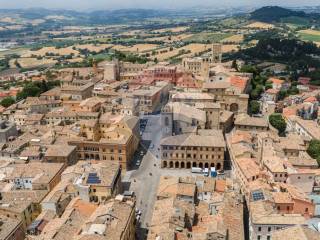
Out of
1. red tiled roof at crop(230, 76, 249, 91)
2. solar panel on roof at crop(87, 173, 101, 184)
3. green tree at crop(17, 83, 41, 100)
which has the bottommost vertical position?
green tree at crop(17, 83, 41, 100)

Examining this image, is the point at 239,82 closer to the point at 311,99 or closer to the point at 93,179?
the point at 311,99

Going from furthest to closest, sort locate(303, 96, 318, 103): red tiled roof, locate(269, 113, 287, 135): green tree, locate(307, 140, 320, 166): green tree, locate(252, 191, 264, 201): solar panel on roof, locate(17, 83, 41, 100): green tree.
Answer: locate(17, 83, 41, 100): green tree < locate(303, 96, 318, 103): red tiled roof < locate(269, 113, 287, 135): green tree < locate(307, 140, 320, 166): green tree < locate(252, 191, 264, 201): solar panel on roof

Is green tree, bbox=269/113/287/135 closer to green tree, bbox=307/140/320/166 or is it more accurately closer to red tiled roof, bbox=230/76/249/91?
green tree, bbox=307/140/320/166

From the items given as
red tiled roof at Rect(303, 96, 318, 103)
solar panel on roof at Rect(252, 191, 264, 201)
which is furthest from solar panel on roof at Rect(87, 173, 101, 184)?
red tiled roof at Rect(303, 96, 318, 103)

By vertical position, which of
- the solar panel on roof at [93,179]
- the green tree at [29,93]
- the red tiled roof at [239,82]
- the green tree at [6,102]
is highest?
the red tiled roof at [239,82]

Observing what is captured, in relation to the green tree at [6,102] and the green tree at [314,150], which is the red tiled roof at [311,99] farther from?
the green tree at [6,102]

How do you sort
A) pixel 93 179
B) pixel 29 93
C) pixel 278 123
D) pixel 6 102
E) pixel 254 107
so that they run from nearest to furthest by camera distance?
1. pixel 93 179
2. pixel 278 123
3. pixel 254 107
4. pixel 6 102
5. pixel 29 93

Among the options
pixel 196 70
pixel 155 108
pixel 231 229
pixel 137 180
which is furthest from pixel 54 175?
pixel 196 70

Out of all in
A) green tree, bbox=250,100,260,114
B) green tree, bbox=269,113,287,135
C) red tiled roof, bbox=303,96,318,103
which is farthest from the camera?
red tiled roof, bbox=303,96,318,103

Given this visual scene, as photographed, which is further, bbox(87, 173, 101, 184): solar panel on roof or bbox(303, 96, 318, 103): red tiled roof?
bbox(303, 96, 318, 103): red tiled roof

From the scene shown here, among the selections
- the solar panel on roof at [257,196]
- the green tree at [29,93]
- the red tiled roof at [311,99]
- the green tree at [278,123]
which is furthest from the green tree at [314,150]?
the green tree at [29,93]

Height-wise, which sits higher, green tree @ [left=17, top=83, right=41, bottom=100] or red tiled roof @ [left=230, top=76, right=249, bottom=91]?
red tiled roof @ [left=230, top=76, right=249, bottom=91]

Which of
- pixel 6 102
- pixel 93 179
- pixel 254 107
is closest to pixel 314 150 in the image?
pixel 254 107
